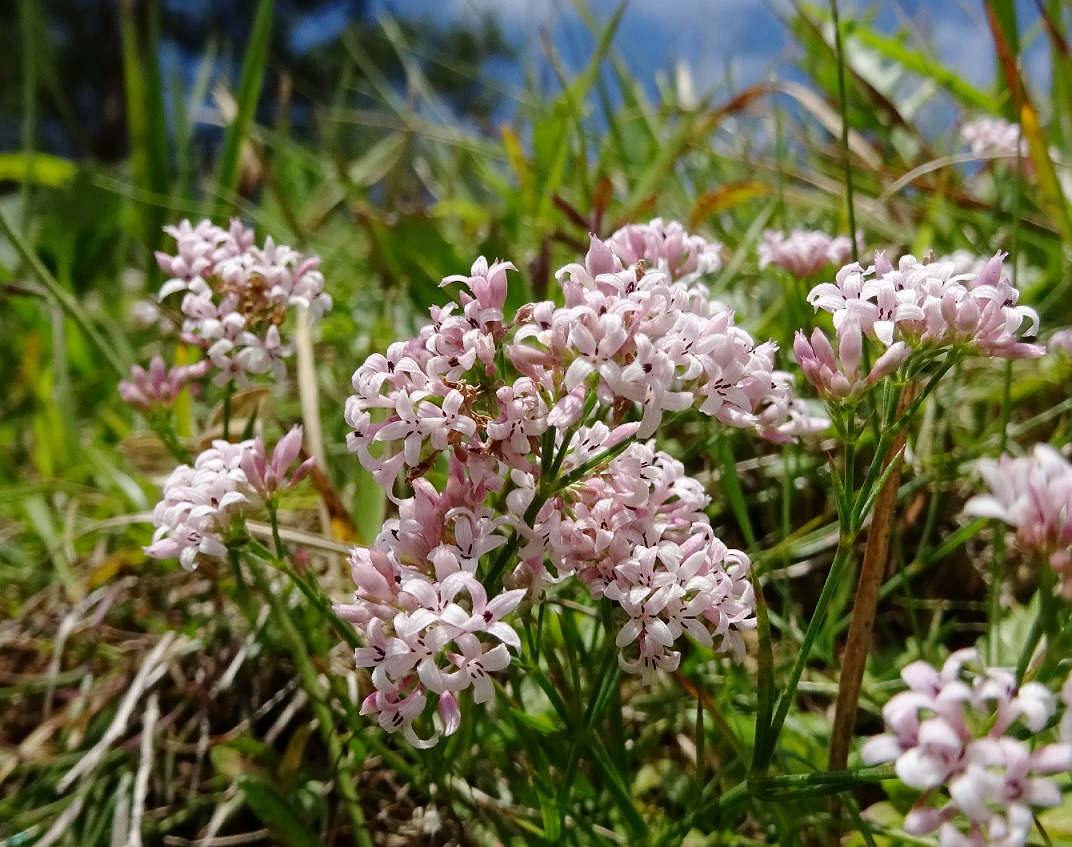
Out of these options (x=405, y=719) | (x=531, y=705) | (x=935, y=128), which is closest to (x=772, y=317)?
(x=531, y=705)

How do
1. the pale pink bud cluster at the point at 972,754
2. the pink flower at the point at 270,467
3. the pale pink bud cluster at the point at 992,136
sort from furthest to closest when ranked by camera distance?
the pale pink bud cluster at the point at 992,136
the pink flower at the point at 270,467
the pale pink bud cluster at the point at 972,754

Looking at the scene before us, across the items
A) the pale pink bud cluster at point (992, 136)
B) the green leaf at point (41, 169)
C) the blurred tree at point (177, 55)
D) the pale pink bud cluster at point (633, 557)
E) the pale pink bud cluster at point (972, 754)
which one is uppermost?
the blurred tree at point (177, 55)

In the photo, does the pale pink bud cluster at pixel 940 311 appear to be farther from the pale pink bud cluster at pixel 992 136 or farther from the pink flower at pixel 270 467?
the pale pink bud cluster at pixel 992 136

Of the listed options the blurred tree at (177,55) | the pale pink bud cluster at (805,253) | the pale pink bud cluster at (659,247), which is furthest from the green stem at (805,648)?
the blurred tree at (177,55)

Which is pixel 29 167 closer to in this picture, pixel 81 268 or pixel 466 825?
pixel 81 268

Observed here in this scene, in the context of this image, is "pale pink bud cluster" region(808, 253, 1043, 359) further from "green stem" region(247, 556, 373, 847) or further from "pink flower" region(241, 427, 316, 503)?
"green stem" region(247, 556, 373, 847)

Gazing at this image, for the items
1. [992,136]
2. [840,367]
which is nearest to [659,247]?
[840,367]
